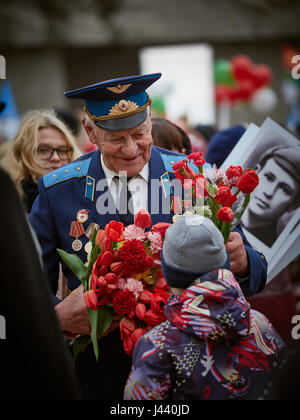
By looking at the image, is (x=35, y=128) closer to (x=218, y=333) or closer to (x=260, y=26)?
(x=218, y=333)

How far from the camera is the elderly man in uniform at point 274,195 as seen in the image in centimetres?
275

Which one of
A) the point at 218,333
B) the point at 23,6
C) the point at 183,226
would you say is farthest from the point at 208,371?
the point at 23,6

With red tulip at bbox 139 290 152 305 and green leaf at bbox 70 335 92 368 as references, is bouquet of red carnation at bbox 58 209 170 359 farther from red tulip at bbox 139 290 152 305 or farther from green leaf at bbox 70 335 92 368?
green leaf at bbox 70 335 92 368

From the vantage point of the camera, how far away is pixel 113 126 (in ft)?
7.29

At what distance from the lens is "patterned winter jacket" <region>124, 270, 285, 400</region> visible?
160cm

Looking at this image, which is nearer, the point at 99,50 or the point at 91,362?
the point at 91,362

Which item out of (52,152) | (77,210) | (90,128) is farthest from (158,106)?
(77,210)

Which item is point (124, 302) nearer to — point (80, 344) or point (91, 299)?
point (91, 299)

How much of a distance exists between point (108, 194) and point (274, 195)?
1.00 meters

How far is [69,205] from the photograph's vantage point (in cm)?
237

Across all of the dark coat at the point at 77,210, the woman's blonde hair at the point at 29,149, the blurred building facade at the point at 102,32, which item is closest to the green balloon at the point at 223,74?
the blurred building facade at the point at 102,32

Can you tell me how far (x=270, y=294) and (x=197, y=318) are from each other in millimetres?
2015

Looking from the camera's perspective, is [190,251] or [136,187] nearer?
[190,251]
